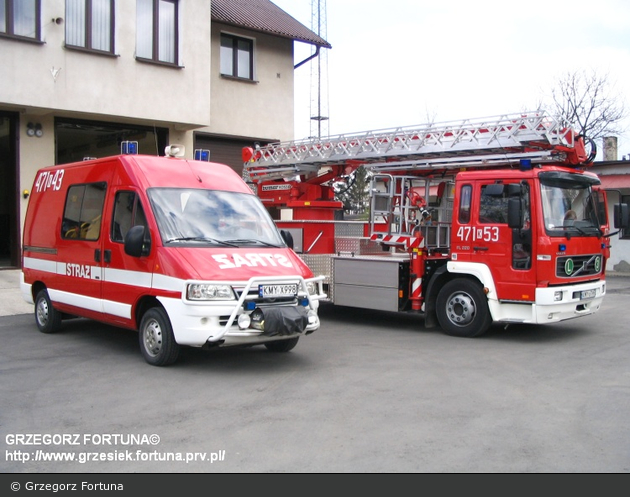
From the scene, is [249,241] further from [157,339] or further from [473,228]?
[473,228]

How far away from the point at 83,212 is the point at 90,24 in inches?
344

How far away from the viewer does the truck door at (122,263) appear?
802 cm

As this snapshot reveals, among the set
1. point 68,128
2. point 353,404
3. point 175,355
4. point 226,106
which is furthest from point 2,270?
point 353,404

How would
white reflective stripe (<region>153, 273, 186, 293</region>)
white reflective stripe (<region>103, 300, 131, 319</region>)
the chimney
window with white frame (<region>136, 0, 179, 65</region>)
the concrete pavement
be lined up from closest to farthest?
white reflective stripe (<region>153, 273, 186, 293</region>)
white reflective stripe (<region>103, 300, 131, 319</region>)
the concrete pavement
window with white frame (<region>136, 0, 179, 65</region>)
the chimney

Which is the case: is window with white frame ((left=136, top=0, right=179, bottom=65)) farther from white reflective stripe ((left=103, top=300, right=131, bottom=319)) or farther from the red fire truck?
white reflective stripe ((left=103, top=300, right=131, bottom=319))

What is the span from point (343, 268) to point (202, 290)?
5.00 m

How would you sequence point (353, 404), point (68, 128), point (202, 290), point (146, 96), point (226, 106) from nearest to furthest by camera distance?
point (353, 404) → point (202, 290) → point (146, 96) → point (68, 128) → point (226, 106)

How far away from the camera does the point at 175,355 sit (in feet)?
25.5

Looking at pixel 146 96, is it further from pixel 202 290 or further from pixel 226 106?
pixel 202 290

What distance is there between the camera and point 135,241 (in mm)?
7738

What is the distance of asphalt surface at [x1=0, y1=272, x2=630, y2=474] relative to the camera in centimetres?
498

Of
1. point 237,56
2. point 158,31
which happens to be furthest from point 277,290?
point 237,56

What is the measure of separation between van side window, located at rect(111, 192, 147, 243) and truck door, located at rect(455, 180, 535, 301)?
16.1 feet

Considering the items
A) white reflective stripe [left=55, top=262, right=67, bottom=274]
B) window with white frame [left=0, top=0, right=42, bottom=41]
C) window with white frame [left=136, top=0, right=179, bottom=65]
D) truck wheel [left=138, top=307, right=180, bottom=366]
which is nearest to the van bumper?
truck wheel [left=138, top=307, right=180, bottom=366]
